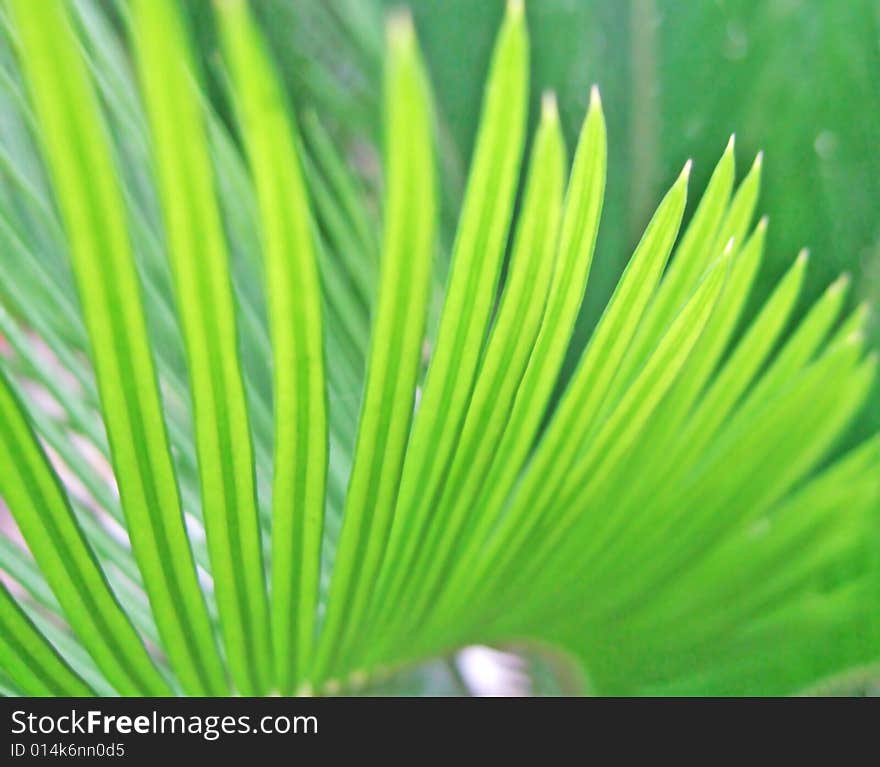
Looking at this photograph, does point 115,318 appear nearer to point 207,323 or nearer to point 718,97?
point 207,323

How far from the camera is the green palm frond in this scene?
0.50 feet

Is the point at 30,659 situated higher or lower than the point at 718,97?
lower

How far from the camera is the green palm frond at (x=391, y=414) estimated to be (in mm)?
152

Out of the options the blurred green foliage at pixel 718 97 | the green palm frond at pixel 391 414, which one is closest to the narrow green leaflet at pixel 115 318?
the green palm frond at pixel 391 414

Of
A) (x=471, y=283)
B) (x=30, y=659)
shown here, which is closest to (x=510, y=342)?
(x=471, y=283)

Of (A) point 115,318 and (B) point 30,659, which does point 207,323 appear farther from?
(B) point 30,659

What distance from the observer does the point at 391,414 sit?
204mm

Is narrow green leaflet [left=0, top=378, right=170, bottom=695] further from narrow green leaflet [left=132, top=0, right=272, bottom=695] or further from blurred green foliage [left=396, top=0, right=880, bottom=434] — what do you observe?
blurred green foliage [left=396, top=0, right=880, bottom=434]

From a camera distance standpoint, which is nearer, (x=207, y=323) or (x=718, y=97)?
(x=207, y=323)
